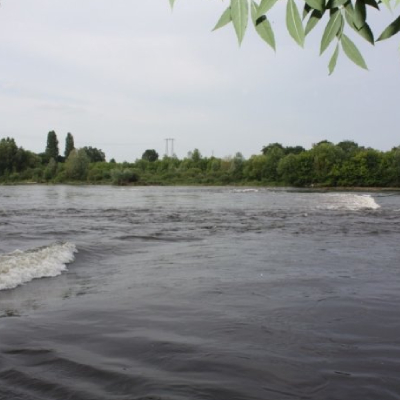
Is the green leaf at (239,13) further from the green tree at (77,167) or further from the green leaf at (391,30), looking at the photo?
the green tree at (77,167)

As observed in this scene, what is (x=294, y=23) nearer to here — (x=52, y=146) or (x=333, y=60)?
(x=333, y=60)

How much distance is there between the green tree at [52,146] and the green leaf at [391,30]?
15276cm

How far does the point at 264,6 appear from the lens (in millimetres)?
1804

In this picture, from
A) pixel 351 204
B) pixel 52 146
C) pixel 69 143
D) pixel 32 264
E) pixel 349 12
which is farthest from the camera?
pixel 69 143

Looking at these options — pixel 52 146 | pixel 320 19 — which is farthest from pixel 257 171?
pixel 320 19

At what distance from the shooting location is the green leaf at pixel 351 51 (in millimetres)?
1931

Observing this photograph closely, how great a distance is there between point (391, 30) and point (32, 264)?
9.70 meters

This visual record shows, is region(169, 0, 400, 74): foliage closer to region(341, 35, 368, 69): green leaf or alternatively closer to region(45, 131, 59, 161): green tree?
region(341, 35, 368, 69): green leaf

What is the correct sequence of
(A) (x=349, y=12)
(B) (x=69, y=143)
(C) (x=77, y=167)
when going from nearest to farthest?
1. (A) (x=349, y=12)
2. (C) (x=77, y=167)
3. (B) (x=69, y=143)

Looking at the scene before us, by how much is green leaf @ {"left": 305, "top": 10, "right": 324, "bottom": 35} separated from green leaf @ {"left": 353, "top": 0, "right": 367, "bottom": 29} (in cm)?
16

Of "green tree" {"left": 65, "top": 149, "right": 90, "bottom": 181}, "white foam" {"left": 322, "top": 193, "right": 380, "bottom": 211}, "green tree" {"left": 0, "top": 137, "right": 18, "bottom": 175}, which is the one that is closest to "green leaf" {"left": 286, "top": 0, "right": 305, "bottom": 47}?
"white foam" {"left": 322, "top": 193, "right": 380, "bottom": 211}

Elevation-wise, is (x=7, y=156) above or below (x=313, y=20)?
above

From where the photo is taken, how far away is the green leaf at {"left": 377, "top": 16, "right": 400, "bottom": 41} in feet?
6.55

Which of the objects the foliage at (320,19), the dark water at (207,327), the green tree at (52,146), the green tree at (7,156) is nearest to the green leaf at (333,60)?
the foliage at (320,19)
